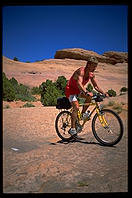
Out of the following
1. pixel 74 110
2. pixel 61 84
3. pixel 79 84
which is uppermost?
pixel 61 84

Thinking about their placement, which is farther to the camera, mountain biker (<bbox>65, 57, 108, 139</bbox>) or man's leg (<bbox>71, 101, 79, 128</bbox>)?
man's leg (<bbox>71, 101, 79, 128</bbox>)

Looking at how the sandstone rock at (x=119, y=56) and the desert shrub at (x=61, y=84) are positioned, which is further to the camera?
the sandstone rock at (x=119, y=56)

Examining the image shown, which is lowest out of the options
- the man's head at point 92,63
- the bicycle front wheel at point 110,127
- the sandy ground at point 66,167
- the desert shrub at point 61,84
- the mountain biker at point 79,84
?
the sandy ground at point 66,167

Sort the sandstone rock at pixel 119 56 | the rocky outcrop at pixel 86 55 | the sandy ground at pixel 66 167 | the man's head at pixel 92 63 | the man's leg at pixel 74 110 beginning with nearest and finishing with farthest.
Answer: the sandy ground at pixel 66 167
the man's head at pixel 92 63
the man's leg at pixel 74 110
the rocky outcrop at pixel 86 55
the sandstone rock at pixel 119 56

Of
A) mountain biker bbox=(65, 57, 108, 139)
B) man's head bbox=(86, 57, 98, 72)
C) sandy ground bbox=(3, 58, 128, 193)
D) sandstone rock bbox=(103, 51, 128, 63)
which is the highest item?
sandstone rock bbox=(103, 51, 128, 63)

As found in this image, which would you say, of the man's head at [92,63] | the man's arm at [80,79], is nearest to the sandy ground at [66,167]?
the man's arm at [80,79]

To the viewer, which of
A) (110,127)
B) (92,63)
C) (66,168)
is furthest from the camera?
(110,127)

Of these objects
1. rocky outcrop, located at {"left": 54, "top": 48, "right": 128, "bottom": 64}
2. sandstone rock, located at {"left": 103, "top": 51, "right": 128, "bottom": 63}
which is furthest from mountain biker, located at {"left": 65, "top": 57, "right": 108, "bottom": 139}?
sandstone rock, located at {"left": 103, "top": 51, "right": 128, "bottom": 63}

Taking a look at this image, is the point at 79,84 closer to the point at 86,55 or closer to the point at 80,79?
the point at 80,79

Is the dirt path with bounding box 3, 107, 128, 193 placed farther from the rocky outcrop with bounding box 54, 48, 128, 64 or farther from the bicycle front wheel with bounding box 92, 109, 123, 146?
the rocky outcrop with bounding box 54, 48, 128, 64

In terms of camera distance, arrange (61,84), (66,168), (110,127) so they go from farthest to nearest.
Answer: (61,84), (110,127), (66,168)

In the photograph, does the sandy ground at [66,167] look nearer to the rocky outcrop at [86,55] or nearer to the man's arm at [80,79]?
the man's arm at [80,79]

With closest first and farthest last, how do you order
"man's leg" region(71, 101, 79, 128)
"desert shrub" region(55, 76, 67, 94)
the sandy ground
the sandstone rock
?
1. the sandy ground
2. "man's leg" region(71, 101, 79, 128)
3. "desert shrub" region(55, 76, 67, 94)
4. the sandstone rock

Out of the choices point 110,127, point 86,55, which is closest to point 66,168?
point 110,127
